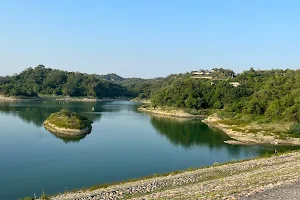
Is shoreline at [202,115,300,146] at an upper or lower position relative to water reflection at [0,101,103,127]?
lower

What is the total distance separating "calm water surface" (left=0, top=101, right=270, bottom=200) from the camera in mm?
25984

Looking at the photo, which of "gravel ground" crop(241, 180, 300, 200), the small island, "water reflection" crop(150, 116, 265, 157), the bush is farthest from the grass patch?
"gravel ground" crop(241, 180, 300, 200)

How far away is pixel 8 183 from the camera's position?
82.1 ft

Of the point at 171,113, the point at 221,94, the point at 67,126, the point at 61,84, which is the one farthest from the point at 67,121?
the point at 61,84

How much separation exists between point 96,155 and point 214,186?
20.0 m

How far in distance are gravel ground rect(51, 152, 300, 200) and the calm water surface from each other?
5.14 m

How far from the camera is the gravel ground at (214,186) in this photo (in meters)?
15.0

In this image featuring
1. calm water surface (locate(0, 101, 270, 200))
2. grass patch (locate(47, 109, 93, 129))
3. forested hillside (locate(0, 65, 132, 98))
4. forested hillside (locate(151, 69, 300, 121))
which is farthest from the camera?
forested hillside (locate(0, 65, 132, 98))

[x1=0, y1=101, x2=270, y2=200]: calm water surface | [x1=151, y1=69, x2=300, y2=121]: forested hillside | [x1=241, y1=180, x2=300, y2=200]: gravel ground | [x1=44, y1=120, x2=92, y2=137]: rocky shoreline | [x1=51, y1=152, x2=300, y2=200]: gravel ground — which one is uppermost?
[x1=151, y1=69, x2=300, y2=121]: forested hillside

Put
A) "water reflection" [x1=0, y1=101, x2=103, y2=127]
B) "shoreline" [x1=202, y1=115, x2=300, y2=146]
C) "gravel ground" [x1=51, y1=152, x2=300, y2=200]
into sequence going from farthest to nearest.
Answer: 1. "water reflection" [x1=0, y1=101, x2=103, y2=127]
2. "shoreline" [x1=202, y1=115, x2=300, y2=146]
3. "gravel ground" [x1=51, y1=152, x2=300, y2=200]

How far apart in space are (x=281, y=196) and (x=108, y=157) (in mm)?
24005

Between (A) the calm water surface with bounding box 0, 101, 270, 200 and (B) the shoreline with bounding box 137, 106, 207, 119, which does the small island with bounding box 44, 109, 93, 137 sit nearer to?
(A) the calm water surface with bounding box 0, 101, 270, 200

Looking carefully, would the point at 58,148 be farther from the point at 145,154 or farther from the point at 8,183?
the point at 8,183

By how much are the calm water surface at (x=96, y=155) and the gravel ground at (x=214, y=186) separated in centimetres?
514
